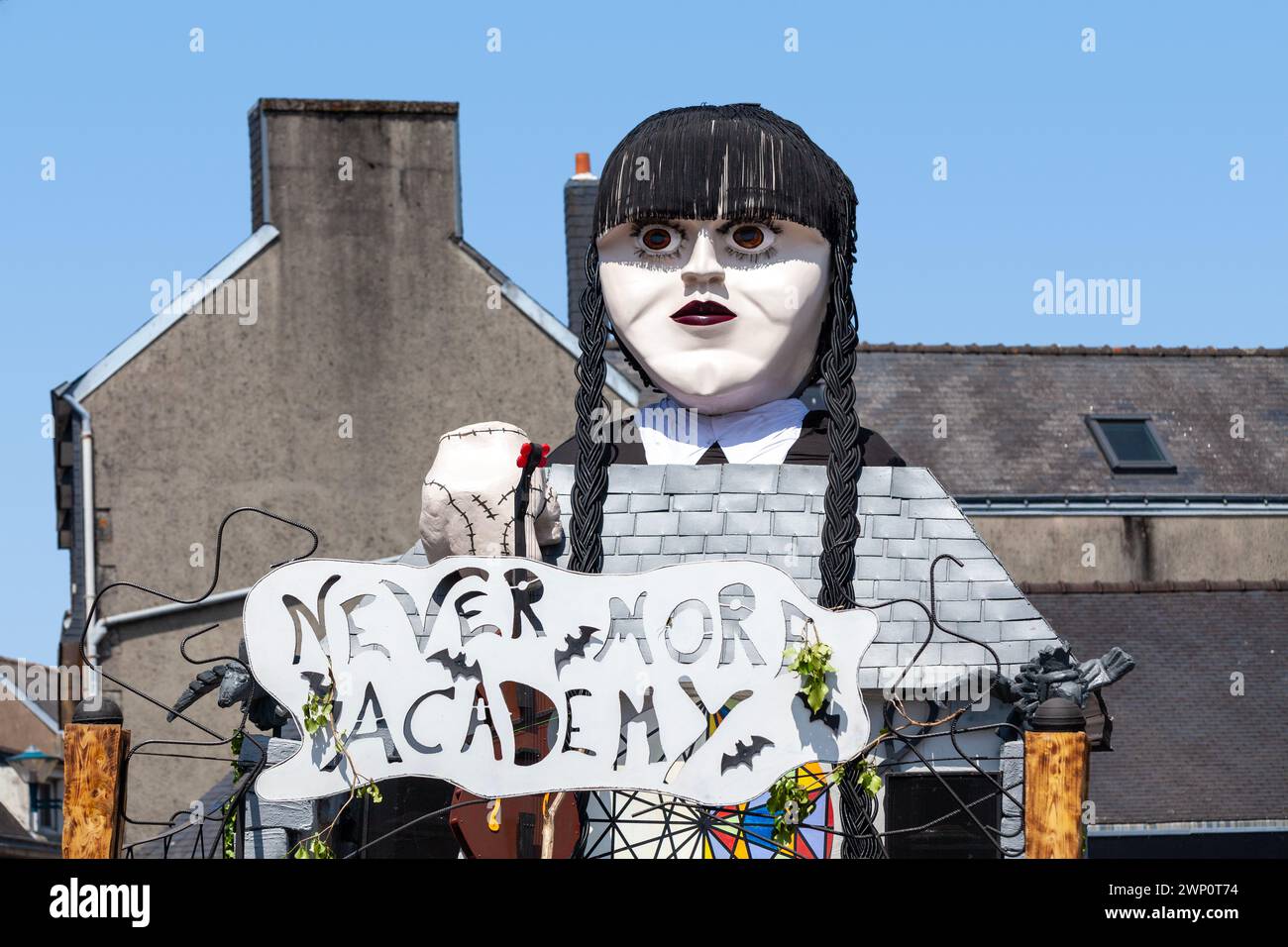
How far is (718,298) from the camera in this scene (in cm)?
1047

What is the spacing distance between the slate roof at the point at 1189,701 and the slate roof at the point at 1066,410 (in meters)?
5.13

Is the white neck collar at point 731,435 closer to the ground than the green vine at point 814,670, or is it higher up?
higher up

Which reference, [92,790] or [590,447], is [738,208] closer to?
[590,447]

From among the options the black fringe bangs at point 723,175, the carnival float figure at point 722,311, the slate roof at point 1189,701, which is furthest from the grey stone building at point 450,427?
the black fringe bangs at point 723,175

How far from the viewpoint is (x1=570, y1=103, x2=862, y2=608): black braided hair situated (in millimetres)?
10305

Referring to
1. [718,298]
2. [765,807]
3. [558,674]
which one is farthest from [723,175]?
[765,807]

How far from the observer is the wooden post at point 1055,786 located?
30.0 ft

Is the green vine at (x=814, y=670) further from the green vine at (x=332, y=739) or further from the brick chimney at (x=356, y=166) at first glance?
the brick chimney at (x=356, y=166)

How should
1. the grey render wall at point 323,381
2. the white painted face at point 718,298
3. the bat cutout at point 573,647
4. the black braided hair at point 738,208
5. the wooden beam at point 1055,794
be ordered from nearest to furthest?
the wooden beam at point 1055,794 < the bat cutout at point 573,647 < the black braided hair at point 738,208 < the white painted face at point 718,298 < the grey render wall at point 323,381

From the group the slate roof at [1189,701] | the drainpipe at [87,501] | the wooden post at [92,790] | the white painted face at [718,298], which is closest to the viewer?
the wooden post at [92,790]

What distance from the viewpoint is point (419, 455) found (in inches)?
873
